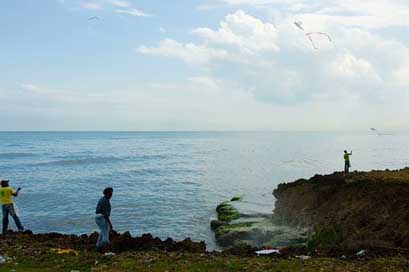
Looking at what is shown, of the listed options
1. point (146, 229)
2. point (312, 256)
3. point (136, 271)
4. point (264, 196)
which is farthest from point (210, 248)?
point (264, 196)

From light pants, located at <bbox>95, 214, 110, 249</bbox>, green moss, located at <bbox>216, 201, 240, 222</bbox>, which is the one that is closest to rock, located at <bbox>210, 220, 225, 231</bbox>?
green moss, located at <bbox>216, 201, 240, 222</bbox>

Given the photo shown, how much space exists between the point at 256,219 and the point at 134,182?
30.2 m

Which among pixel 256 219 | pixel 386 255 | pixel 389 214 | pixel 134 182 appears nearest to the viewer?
pixel 386 255

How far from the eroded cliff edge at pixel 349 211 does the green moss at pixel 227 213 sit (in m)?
3.62

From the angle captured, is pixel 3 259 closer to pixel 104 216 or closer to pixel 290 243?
pixel 104 216

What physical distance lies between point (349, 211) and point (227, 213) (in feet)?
44.9

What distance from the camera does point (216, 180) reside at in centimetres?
6384

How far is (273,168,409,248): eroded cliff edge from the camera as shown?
61.9 feet

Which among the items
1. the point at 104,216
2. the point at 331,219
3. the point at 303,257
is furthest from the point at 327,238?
the point at 104,216

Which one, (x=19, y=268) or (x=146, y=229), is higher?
(x=19, y=268)

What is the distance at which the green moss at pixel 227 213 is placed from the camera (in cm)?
3374

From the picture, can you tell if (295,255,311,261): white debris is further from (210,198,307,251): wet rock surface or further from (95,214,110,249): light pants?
(210,198,307,251): wet rock surface

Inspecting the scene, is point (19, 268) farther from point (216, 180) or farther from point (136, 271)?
point (216, 180)

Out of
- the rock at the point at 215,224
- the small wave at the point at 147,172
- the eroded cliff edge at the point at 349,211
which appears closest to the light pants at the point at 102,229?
the eroded cliff edge at the point at 349,211
